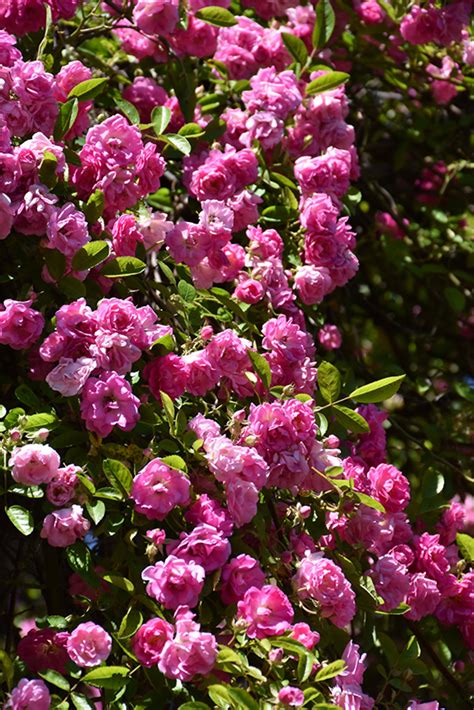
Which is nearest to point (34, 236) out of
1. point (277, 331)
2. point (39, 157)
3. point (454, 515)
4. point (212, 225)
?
point (39, 157)

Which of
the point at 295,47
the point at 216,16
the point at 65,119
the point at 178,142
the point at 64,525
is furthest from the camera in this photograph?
the point at 295,47

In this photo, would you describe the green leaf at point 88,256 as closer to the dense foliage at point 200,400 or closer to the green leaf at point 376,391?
the dense foliage at point 200,400

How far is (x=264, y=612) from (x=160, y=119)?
34.9 inches

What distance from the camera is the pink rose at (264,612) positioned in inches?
53.9

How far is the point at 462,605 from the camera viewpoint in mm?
1814

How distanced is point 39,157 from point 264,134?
20.4 inches

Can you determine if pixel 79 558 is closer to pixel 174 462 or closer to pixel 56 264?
pixel 174 462

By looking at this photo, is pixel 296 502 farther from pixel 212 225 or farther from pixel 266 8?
pixel 266 8

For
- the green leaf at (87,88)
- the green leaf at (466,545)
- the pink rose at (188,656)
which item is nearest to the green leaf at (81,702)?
the pink rose at (188,656)

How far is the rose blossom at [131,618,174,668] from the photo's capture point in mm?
1319

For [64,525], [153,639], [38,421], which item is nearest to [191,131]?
[38,421]

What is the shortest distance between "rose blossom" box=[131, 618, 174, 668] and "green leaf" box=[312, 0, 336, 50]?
4.04 ft

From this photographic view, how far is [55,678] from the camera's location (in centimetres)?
135

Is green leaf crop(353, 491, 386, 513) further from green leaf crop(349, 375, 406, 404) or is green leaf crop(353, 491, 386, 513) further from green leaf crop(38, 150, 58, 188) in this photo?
green leaf crop(38, 150, 58, 188)
